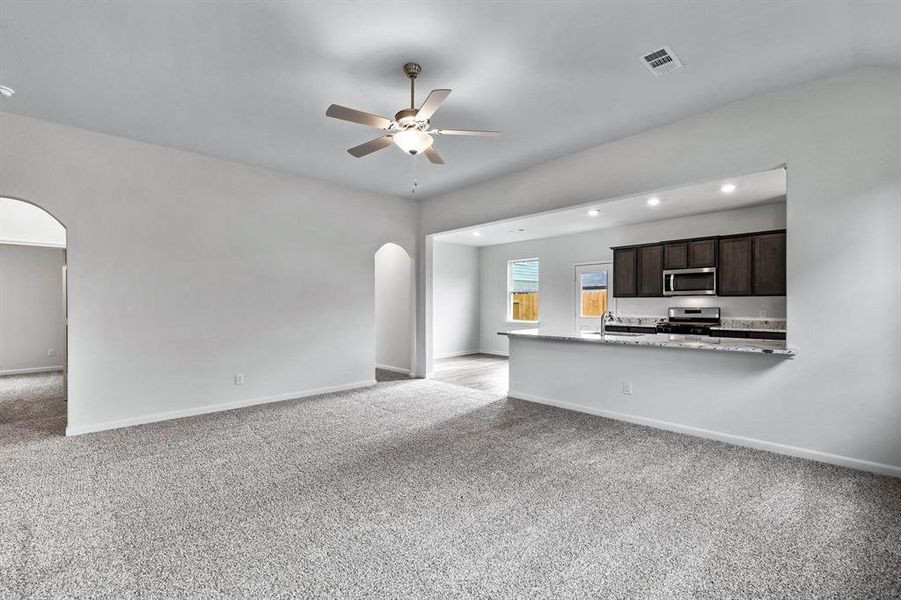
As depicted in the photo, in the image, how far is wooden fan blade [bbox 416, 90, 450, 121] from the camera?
246 centimetres

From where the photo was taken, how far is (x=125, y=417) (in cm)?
414

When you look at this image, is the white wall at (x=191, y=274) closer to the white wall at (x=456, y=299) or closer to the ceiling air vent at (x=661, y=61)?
the ceiling air vent at (x=661, y=61)

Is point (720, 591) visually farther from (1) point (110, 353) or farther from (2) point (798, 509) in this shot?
(1) point (110, 353)

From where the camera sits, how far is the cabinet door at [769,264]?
5.76 m

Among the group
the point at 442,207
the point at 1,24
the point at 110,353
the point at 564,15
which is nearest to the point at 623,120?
the point at 564,15

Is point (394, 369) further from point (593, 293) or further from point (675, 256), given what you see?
point (675, 256)

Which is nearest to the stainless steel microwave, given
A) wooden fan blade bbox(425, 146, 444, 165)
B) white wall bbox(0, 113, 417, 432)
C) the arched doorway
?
white wall bbox(0, 113, 417, 432)

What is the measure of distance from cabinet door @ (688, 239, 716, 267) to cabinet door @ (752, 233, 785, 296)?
1.71 feet

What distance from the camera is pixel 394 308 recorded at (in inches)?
293

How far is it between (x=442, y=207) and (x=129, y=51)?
4128 millimetres

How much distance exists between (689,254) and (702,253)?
184 millimetres

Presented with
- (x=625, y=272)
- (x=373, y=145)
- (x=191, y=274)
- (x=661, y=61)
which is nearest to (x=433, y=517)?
(x=373, y=145)

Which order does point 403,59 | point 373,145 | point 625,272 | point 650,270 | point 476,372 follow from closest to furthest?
point 403,59
point 373,145
point 650,270
point 476,372
point 625,272

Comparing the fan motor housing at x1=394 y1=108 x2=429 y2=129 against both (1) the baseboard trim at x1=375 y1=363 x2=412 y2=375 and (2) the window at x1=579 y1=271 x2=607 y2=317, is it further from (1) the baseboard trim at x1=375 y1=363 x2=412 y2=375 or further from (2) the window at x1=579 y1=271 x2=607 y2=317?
(2) the window at x1=579 y1=271 x2=607 y2=317
